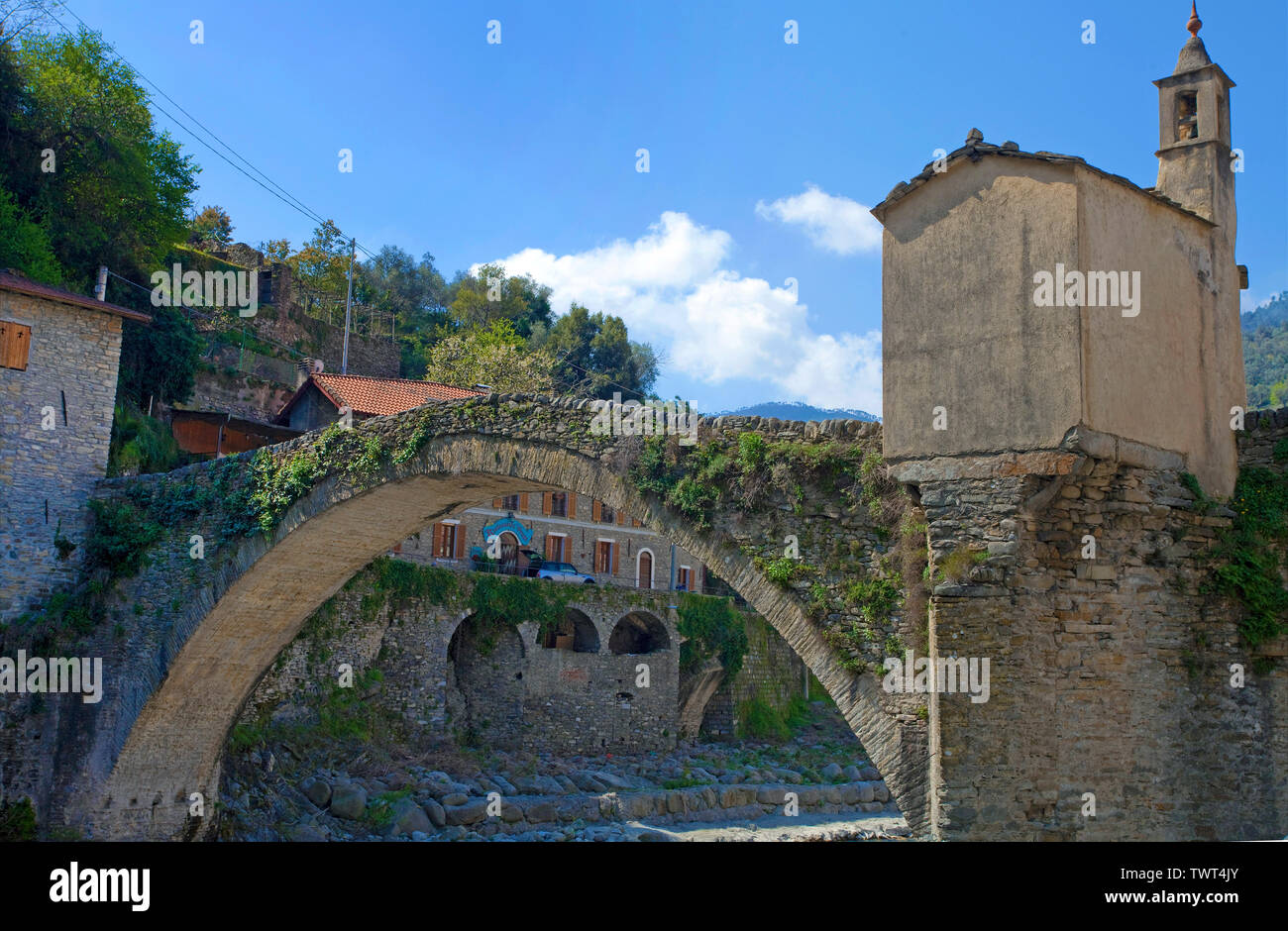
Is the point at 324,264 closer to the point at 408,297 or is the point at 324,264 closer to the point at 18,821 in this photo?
the point at 408,297

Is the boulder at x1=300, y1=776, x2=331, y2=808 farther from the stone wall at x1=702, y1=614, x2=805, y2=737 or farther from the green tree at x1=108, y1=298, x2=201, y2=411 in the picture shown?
the stone wall at x1=702, y1=614, x2=805, y2=737

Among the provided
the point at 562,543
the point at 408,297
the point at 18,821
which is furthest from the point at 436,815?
the point at 408,297

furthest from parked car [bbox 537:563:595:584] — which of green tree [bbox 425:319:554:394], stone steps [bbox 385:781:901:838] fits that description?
stone steps [bbox 385:781:901:838]

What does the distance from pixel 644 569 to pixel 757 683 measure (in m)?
5.84

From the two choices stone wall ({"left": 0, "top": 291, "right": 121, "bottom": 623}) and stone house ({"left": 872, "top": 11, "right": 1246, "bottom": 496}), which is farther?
stone wall ({"left": 0, "top": 291, "right": 121, "bottom": 623})

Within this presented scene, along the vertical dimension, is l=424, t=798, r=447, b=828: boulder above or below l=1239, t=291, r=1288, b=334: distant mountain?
below

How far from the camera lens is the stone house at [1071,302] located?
9.77 m

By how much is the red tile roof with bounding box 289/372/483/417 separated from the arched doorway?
→ 373 inches

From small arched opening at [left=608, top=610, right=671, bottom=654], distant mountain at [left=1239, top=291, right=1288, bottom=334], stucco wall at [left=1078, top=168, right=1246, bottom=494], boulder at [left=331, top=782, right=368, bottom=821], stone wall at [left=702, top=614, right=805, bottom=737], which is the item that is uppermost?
distant mountain at [left=1239, top=291, right=1288, bottom=334]

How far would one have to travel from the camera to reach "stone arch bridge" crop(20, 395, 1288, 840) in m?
9.76

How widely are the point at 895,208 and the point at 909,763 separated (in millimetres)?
5275

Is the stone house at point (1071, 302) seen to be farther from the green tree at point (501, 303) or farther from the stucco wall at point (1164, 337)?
the green tree at point (501, 303)
